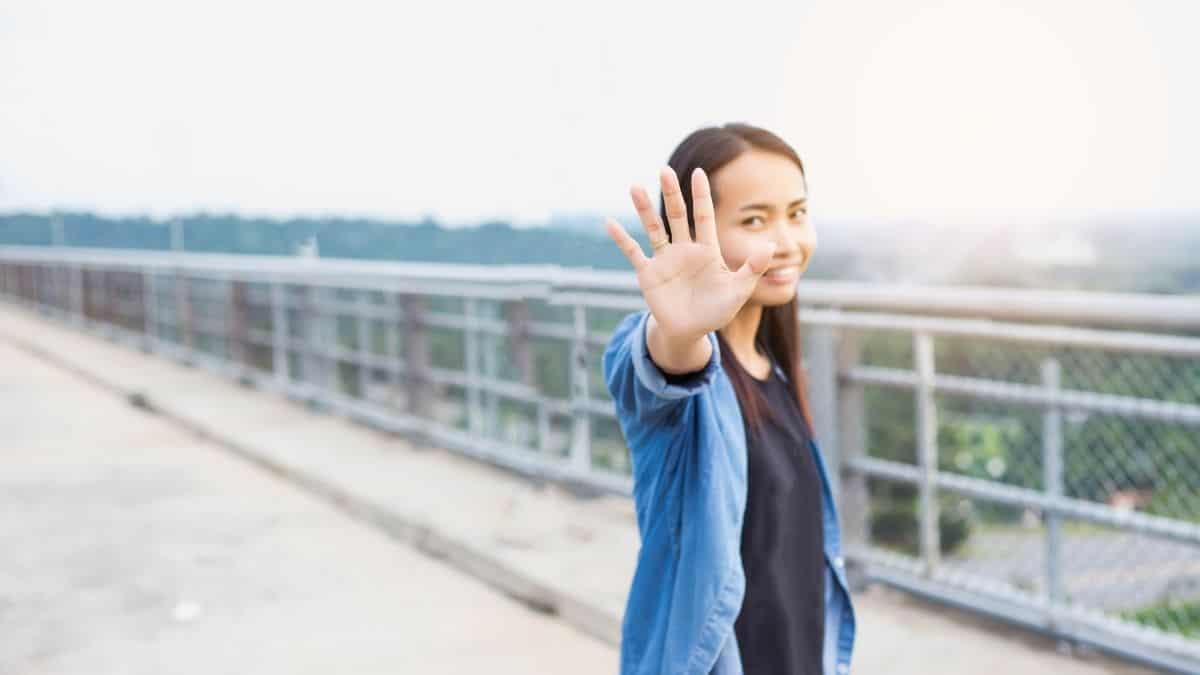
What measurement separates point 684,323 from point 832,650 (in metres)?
0.79

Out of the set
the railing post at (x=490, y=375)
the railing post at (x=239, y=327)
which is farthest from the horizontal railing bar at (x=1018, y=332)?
the railing post at (x=239, y=327)

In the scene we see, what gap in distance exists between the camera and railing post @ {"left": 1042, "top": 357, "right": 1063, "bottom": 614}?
3.62 m

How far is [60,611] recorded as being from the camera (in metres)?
4.50

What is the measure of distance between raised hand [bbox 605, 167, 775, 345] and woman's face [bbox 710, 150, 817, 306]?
0.98 feet

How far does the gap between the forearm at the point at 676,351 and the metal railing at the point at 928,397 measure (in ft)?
6.32

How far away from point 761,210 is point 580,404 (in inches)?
145

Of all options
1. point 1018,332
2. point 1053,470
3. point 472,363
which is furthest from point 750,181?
point 472,363

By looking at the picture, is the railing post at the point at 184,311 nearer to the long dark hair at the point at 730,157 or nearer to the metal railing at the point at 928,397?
the metal railing at the point at 928,397

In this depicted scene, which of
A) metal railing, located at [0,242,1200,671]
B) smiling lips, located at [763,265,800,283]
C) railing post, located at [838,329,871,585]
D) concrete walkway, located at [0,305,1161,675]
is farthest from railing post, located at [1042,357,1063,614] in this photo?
smiling lips, located at [763,265,800,283]

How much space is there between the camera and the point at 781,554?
6.48 ft

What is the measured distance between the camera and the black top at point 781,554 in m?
1.92

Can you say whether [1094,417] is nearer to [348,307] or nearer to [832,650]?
[832,650]

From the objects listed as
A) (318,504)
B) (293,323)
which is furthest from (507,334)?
(293,323)

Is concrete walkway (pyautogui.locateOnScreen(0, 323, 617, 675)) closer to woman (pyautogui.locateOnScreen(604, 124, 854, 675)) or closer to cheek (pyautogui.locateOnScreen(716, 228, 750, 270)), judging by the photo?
woman (pyautogui.locateOnScreen(604, 124, 854, 675))
